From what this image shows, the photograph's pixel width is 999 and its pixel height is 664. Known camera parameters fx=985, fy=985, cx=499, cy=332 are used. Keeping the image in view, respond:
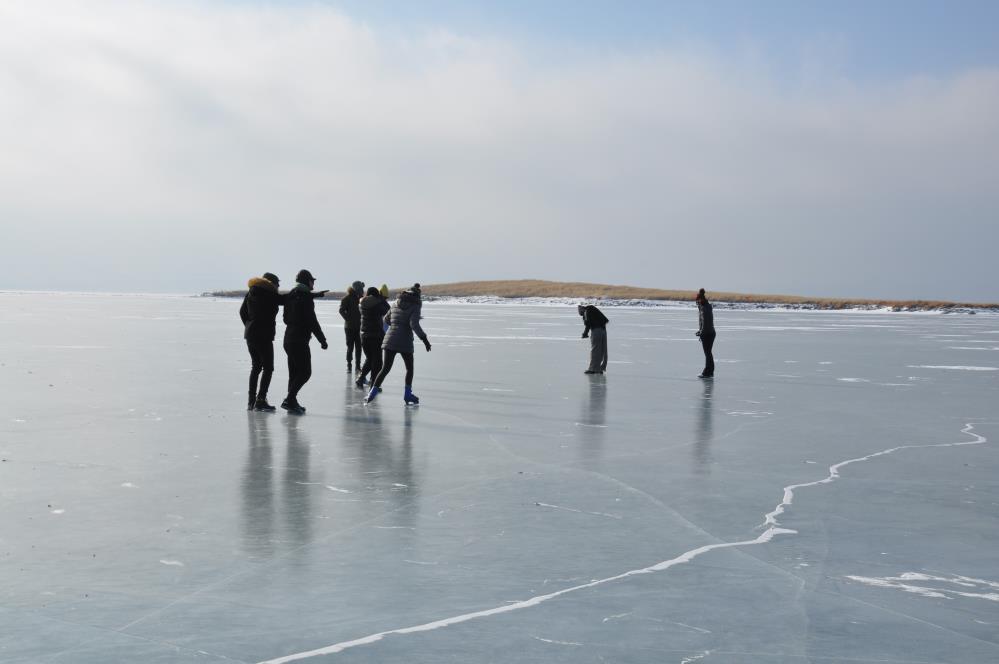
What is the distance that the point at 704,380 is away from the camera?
1648 centimetres

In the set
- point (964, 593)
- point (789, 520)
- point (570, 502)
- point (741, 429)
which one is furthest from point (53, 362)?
point (964, 593)

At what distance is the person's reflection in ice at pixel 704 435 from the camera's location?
26.8 feet

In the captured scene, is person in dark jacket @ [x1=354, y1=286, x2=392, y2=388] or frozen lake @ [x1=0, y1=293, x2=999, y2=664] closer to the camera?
frozen lake @ [x1=0, y1=293, x2=999, y2=664]

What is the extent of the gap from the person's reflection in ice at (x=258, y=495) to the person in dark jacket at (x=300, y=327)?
1.77 m

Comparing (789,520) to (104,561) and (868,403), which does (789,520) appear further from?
(868,403)

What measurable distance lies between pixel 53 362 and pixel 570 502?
14330 mm

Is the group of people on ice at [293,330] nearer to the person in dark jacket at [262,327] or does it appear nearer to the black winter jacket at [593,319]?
the person in dark jacket at [262,327]

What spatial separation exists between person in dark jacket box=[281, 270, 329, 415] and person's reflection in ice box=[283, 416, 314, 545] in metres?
2.09

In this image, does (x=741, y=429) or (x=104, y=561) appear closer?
(x=104, y=561)

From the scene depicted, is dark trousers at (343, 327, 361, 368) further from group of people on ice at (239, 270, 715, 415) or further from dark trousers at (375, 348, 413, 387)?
dark trousers at (375, 348, 413, 387)

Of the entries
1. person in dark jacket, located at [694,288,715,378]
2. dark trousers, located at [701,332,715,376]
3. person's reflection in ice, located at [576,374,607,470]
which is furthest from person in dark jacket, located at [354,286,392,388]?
dark trousers, located at [701,332,715,376]

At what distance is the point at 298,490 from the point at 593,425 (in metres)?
4.50

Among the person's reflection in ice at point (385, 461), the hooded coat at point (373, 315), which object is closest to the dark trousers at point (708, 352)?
the hooded coat at point (373, 315)

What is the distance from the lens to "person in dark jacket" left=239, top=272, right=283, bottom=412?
11617 millimetres
